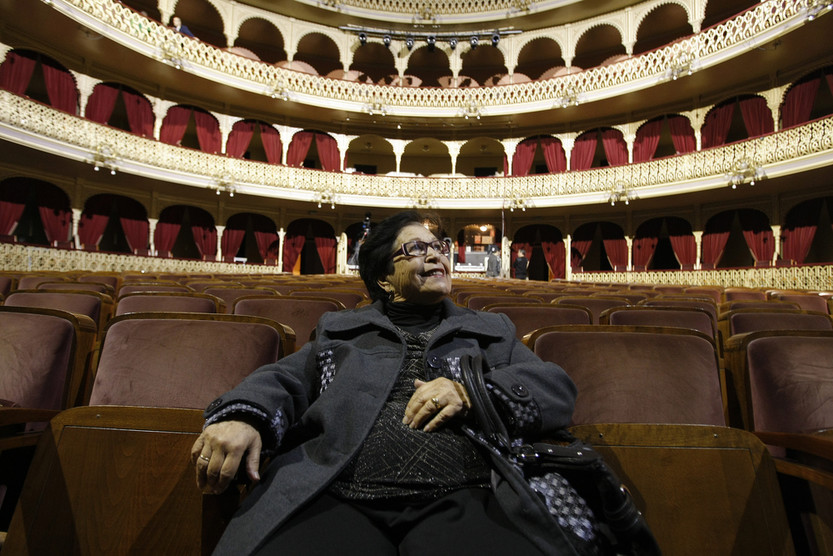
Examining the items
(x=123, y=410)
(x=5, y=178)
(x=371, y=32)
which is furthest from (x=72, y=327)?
(x=371, y=32)

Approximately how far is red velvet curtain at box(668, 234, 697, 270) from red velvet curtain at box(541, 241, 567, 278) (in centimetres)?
315

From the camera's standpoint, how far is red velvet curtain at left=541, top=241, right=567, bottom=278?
15.3 m

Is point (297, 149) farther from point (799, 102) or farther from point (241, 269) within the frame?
point (799, 102)

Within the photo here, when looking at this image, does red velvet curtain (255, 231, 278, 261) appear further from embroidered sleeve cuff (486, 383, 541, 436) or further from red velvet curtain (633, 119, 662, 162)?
embroidered sleeve cuff (486, 383, 541, 436)

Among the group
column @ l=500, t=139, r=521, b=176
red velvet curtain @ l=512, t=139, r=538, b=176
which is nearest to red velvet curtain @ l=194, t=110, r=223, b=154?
column @ l=500, t=139, r=521, b=176

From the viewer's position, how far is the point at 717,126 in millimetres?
11984

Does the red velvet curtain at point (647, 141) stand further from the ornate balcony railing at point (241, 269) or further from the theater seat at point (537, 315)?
the theater seat at point (537, 315)

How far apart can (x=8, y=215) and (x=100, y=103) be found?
3.43 m

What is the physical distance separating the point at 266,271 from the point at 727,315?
45.0 ft

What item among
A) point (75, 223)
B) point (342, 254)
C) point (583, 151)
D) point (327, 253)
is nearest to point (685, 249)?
point (583, 151)

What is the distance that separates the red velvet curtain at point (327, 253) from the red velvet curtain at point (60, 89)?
7.43 metres

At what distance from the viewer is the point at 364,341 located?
130 cm

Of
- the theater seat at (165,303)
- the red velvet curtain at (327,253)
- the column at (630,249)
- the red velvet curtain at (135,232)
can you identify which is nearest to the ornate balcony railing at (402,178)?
the column at (630,249)

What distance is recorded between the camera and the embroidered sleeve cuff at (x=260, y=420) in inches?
39.0
